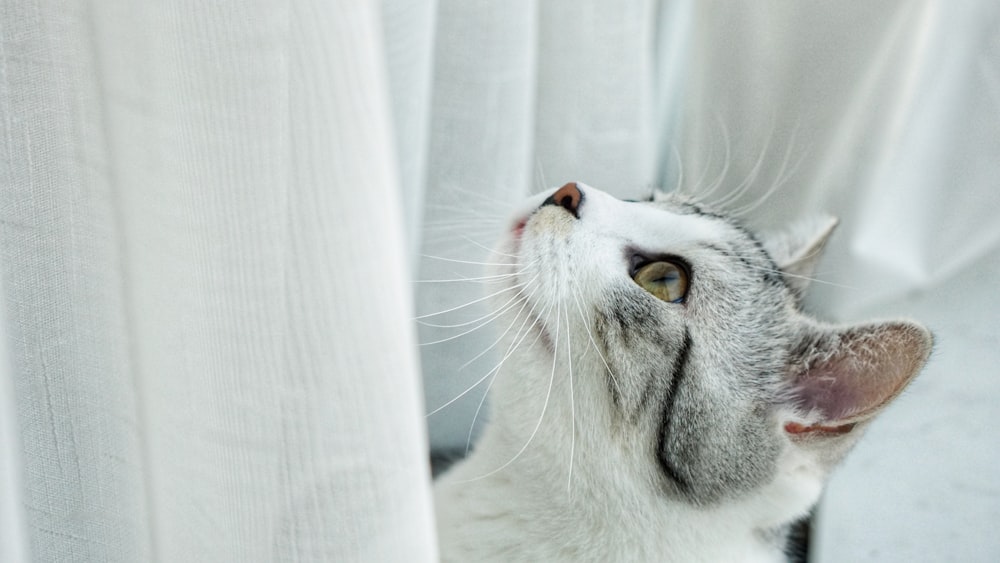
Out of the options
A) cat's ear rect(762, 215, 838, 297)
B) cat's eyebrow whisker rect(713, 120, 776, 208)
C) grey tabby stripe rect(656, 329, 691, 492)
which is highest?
cat's eyebrow whisker rect(713, 120, 776, 208)

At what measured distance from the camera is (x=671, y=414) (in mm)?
727

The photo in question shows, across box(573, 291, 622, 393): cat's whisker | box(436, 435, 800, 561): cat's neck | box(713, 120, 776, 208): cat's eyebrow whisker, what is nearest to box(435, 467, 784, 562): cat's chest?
box(436, 435, 800, 561): cat's neck

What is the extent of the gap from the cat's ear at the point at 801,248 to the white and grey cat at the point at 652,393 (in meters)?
0.15

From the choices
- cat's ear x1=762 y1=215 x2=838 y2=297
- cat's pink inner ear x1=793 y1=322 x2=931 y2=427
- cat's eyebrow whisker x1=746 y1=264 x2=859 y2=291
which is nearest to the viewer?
cat's pink inner ear x1=793 y1=322 x2=931 y2=427

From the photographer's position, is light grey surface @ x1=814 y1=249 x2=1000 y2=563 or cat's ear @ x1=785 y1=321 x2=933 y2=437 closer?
cat's ear @ x1=785 y1=321 x2=933 y2=437

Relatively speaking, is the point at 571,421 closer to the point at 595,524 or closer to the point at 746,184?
the point at 595,524

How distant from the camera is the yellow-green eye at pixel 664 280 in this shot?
0.75 metres

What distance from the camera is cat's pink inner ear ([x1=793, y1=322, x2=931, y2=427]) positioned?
66 centimetres

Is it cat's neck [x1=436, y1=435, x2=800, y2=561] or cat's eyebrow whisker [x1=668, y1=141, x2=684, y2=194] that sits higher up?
cat's eyebrow whisker [x1=668, y1=141, x2=684, y2=194]

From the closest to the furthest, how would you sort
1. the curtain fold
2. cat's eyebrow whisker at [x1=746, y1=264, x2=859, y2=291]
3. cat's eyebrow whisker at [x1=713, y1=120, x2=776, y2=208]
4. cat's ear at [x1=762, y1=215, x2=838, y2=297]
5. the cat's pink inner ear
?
the curtain fold
the cat's pink inner ear
cat's eyebrow whisker at [x1=746, y1=264, x2=859, y2=291]
cat's ear at [x1=762, y1=215, x2=838, y2=297]
cat's eyebrow whisker at [x1=713, y1=120, x2=776, y2=208]

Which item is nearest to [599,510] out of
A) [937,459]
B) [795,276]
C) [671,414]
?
[671,414]

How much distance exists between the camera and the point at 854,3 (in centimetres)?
98

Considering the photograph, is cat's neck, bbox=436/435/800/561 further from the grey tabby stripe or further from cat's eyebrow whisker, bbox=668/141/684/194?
cat's eyebrow whisker, bbox=668/141/684/194

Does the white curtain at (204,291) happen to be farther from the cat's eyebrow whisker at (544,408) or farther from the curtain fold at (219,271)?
the cat's eyebrow whisker at (544,408)
